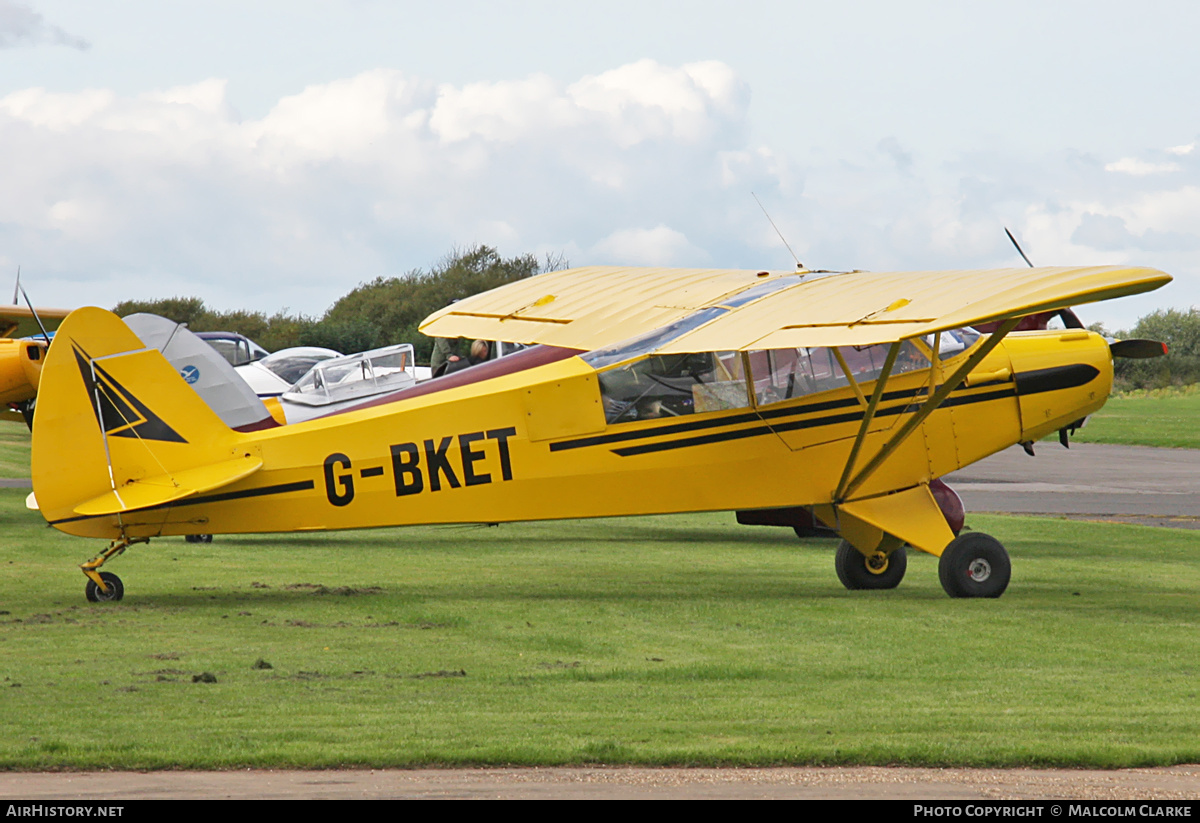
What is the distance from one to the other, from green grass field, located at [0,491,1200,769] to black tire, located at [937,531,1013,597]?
0.64ft

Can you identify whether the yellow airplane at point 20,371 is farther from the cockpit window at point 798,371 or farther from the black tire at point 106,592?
the cockpit window at point 798,371

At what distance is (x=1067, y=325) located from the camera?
496 inches

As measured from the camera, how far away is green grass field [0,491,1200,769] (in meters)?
5.93

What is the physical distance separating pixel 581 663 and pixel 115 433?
4.31 metres

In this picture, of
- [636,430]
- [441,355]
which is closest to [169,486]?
[636,430]

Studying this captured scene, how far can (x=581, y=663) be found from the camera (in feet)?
26.7

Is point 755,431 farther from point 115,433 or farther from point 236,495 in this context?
point 115,433

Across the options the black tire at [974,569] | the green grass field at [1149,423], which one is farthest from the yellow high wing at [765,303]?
the green grass field at [1149,423]

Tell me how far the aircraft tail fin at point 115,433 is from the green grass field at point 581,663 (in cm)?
90

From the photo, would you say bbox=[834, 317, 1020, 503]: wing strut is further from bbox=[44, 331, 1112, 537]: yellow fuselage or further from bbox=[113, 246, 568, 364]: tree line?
bbox=[113, 246, 568, 364]: tree line

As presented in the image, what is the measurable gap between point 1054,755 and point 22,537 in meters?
13.1

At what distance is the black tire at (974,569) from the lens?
10.9 metres

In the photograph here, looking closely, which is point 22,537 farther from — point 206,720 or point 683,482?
point 206,720
